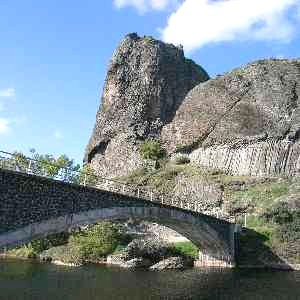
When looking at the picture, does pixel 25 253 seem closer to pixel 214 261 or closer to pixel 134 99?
pixel 214 261

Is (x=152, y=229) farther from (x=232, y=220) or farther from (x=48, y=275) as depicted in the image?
(x=48, y=275)

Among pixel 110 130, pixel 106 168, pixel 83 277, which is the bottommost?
pixel 83 277

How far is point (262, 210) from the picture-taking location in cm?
6931

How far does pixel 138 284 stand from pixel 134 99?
6676 centimetres

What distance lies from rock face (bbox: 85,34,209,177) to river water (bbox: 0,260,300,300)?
4838 cm

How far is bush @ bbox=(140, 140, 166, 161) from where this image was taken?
3804 inches

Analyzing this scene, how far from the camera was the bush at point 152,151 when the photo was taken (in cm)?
9662

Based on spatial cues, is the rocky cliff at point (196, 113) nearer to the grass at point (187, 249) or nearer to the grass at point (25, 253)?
the grass at point (187, 249)

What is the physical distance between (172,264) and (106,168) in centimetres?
4844

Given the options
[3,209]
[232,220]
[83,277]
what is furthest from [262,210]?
[3,209]

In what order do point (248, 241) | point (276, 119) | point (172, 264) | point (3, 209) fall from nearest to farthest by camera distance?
1. point (3, 209)
2. point (172, 264)
3. point (248, 241)
4. point (276, 119)

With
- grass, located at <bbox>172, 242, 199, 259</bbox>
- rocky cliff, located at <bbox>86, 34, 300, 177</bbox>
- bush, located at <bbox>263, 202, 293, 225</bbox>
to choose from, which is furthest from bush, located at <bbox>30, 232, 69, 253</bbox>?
rocky cliff, located at <bbox>86, 34, 300, 177</bbox>

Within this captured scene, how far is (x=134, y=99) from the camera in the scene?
107 meters

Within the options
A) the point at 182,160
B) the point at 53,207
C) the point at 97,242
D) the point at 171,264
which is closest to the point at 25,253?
the point at 97,242
